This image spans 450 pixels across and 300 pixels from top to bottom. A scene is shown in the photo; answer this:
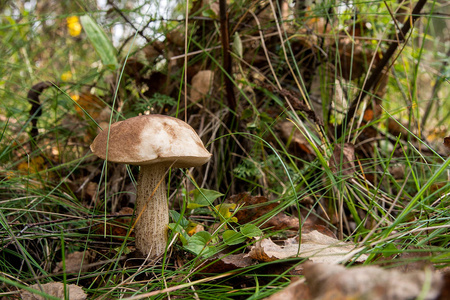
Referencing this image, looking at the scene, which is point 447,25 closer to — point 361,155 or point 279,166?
point 361,155

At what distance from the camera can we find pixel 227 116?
6.66ft

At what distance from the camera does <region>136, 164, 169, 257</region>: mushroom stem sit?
4.07 feet

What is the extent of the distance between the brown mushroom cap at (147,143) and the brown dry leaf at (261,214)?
0.46m

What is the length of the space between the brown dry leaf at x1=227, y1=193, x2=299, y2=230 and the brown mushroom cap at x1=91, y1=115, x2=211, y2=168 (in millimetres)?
461

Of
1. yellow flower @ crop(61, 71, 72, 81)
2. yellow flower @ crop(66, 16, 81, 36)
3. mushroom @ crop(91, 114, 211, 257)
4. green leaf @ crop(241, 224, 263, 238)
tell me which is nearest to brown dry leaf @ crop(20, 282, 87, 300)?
mushroom @ crop(91, 114, 211, 257)

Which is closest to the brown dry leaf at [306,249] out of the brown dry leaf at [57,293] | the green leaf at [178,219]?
the green leaf at [178,219]

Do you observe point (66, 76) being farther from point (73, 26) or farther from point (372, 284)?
point (372, 284)

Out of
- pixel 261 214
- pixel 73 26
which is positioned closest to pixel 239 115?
pixel 261 214

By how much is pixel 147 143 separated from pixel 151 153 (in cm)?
4

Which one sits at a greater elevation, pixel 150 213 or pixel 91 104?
pixel 91 104

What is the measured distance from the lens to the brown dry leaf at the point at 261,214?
4.64ft

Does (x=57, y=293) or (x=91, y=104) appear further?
(x=91, y=104)

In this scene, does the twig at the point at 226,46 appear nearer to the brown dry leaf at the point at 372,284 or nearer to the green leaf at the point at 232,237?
the green leaf at the point at 232,237

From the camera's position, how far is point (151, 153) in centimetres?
103
